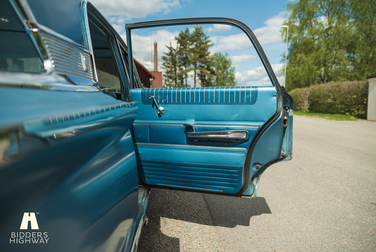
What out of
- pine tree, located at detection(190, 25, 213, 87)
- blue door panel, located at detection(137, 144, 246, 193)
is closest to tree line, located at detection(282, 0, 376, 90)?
pine tree, located at detection(190, 25, 213, 87)

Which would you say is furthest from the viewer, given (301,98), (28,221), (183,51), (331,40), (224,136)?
(183,51)

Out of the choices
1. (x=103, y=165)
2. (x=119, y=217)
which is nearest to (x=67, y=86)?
(x=103, y=165)

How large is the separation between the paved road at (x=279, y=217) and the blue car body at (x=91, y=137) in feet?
1.96

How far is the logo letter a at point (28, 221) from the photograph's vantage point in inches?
19.1

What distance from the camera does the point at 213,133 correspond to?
172cm

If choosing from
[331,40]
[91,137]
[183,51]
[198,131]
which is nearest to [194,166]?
[198,131]

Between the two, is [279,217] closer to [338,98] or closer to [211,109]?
[211,109]

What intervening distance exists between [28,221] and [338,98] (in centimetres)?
1796

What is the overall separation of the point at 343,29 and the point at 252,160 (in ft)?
84.0

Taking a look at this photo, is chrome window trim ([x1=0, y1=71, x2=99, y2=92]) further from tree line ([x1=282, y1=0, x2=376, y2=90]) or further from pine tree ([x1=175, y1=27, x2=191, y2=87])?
pine tree ([x1=175, y1=27, x2=191, y2=87])

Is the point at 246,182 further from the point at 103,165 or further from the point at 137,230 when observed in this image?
the point at 103,165

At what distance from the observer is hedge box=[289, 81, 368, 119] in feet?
42.8

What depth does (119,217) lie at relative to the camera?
980mm

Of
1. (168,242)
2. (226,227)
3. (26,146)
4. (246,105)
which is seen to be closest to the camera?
(26,146)
